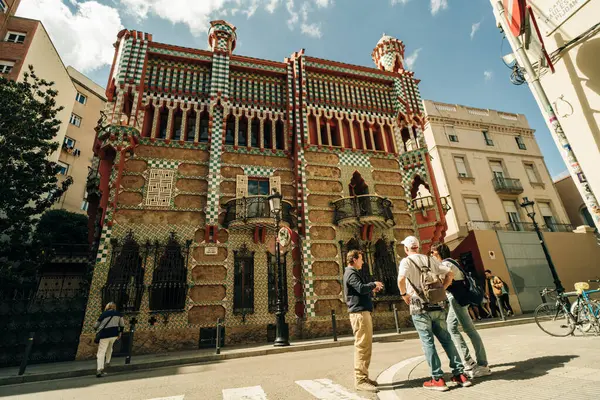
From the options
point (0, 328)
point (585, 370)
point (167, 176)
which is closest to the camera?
point (585, 370)

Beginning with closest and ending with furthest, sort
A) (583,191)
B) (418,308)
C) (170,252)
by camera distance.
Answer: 1. (418,308)
2. (583,191)
3. (170,252)

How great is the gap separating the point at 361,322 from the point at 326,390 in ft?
3.50

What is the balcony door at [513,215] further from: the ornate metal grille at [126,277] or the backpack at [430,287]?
the ornate metal grille at [126,277]

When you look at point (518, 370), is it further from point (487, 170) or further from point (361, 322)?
point (487, 170)

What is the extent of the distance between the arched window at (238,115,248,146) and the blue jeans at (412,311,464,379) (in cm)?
1371

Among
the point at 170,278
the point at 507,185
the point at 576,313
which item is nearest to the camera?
the point at 576,313

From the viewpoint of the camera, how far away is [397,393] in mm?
3775

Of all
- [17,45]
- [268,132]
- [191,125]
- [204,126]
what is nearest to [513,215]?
[268,132]

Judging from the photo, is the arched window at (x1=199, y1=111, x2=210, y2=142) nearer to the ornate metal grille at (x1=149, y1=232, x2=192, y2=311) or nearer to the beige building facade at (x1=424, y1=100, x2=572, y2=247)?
the ornate metal grille at (x1=149, y1=232, x2=192, y2=311)

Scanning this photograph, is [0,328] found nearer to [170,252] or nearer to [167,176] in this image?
[170,252]

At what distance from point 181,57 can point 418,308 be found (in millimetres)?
16984

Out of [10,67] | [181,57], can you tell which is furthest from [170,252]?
[10,67]

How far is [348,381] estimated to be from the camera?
4707mm

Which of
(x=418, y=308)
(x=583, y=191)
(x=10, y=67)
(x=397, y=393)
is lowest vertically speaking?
(x=397, y=393)
